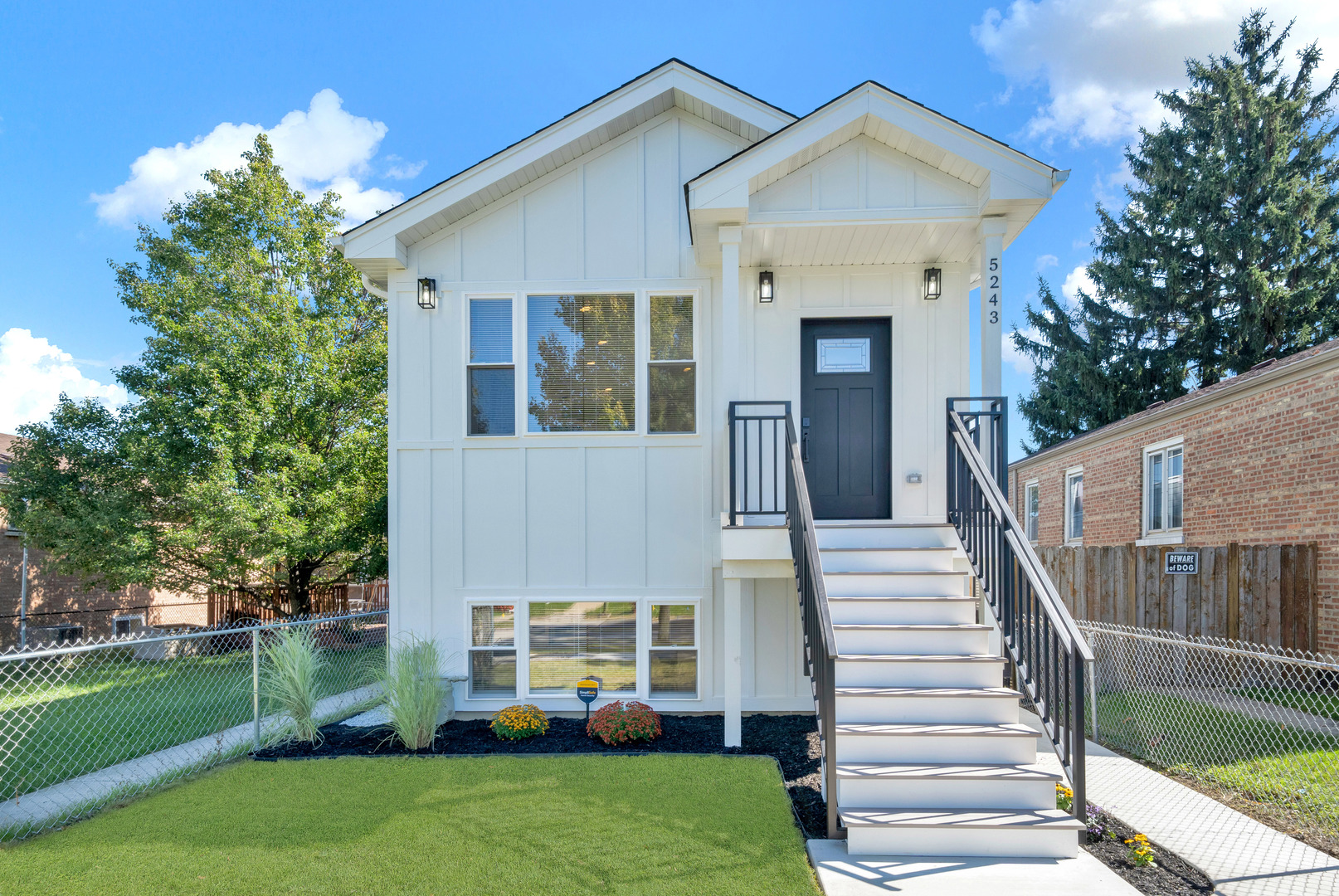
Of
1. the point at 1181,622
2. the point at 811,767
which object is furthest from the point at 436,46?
the point at 1181,622

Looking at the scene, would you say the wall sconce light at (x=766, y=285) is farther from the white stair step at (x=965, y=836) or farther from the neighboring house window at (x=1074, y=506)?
the neighboring house window at (x=1074, y=506)

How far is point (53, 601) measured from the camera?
1508 cm

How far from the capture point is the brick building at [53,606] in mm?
13836

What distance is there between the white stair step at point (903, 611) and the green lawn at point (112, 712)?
17.9 ft

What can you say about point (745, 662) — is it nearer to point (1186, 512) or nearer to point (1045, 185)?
point (1045, 185)

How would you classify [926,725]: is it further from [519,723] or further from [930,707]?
[519,723]

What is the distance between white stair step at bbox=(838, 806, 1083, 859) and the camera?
3.70m

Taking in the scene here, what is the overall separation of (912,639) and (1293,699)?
191 inches

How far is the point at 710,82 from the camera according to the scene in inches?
262

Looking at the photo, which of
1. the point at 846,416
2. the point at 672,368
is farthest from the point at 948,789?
the point at 672,368

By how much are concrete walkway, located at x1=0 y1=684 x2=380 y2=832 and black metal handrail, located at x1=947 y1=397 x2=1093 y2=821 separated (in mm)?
5951

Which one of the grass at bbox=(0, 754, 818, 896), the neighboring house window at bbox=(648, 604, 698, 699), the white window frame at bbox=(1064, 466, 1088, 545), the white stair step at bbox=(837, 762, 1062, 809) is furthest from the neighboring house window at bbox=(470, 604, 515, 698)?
the white window frame at bbox=(1064, 466, 1088, 545)

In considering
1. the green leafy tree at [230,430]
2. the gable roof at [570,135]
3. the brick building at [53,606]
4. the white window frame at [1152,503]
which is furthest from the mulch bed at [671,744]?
the brick building at [53,606]

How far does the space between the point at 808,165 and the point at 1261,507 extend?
7292mm
